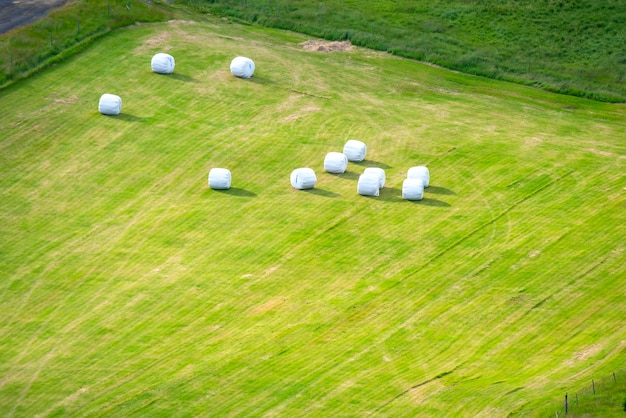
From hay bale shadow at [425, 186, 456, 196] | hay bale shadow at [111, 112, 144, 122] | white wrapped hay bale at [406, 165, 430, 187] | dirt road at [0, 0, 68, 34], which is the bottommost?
hay bale shadow at [111, 112, 144, 122]

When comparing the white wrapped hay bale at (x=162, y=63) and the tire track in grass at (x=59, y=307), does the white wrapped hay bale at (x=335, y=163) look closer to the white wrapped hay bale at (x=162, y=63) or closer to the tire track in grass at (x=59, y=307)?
the tire track in grass at (x=59, y=307)

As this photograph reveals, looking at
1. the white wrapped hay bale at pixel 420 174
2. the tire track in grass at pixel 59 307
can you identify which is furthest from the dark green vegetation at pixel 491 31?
the tire track in grass at pixel 59 307

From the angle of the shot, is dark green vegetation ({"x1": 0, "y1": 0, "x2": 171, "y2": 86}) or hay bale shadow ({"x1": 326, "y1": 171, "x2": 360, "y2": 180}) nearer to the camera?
hay bale shadow ({"x1": 326, "y1": 171, "x2": 360, "y2": 180})

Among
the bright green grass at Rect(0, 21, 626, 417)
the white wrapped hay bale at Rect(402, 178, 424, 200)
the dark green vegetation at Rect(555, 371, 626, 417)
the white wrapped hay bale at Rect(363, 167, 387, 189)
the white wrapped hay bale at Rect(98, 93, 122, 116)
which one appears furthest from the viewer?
the white wrapped hay bale at Rect(98, 93, 122, 116)

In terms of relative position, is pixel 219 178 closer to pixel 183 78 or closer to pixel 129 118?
pixel 129 118

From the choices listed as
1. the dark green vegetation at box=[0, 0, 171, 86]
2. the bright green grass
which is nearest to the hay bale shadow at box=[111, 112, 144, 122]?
the bright green grass

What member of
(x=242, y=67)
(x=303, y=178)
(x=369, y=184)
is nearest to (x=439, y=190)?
(x=369, y=184)

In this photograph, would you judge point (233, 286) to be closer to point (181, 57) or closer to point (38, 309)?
point (38, 309)

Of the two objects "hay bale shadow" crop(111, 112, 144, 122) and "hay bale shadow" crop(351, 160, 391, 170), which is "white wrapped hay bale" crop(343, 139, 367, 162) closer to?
"hay bale shadow" crop(351, 160, 391, 170)
